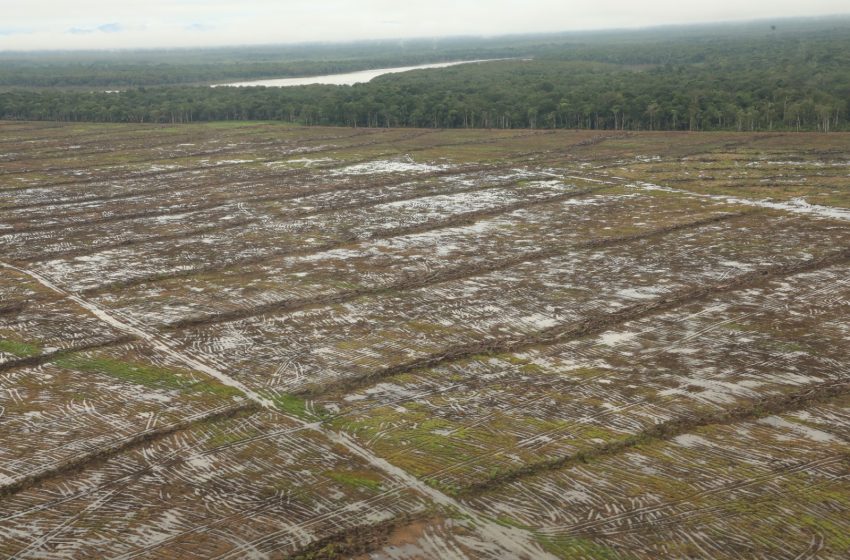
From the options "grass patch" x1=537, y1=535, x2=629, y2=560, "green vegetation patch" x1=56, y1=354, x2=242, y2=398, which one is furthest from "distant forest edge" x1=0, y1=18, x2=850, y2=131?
"grass patch" x1=537, y1=535, x2=629, y2=560

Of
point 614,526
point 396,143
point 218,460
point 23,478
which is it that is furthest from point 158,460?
point 396,143

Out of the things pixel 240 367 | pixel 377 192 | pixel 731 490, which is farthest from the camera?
pixel 377 192

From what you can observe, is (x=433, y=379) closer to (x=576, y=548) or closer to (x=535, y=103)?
(x=576, y=548)

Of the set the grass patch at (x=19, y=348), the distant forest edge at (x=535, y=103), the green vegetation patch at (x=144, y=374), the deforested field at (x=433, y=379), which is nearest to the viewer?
the deforested field at (x=433, y=379)

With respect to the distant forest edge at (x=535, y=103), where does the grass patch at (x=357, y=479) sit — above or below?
below

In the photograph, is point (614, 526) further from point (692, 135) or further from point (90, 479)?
point (692, 135)

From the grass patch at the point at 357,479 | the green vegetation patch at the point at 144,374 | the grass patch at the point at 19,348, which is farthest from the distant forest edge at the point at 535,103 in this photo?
the grass patch at the point at 357,479

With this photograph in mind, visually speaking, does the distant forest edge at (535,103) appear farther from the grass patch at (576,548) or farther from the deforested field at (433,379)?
the grass patch at (576,548)

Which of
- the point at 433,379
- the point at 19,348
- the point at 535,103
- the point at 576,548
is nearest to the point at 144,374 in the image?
the point at 19,348
